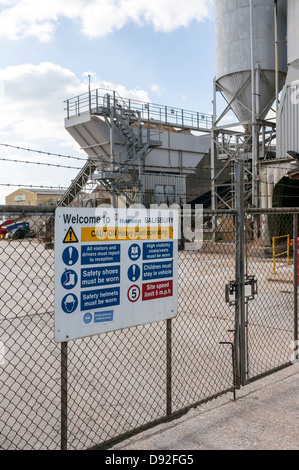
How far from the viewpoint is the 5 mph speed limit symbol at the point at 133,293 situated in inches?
160

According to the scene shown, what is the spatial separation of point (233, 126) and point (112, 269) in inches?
901

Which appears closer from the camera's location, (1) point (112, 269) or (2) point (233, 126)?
(1) point (112, 269)

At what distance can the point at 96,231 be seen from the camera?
12.3 feet

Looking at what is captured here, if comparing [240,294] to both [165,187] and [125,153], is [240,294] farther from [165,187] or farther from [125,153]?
[165,187]

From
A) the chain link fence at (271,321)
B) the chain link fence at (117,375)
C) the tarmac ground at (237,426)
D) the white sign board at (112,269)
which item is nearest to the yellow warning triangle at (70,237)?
the white sign board at (112,269)

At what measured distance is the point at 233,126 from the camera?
25250 mm

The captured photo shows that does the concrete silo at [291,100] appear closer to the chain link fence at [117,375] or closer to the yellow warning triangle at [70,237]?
the chain link fence at [117,375]

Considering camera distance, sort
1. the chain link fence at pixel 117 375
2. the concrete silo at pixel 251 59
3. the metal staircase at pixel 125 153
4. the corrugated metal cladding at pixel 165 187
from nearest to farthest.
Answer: the chain link fence at pixel 117 375, the concrete silo at pixel 251 59, the metal staircase at pixel 125 153, the corrugated metal cladding at pixel 165 187

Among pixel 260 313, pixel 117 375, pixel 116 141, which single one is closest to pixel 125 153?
pixel 116 141

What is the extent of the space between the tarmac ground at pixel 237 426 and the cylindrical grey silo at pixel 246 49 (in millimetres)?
21353

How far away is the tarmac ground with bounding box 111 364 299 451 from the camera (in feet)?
12.3

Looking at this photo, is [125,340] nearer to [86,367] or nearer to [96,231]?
[86,367]

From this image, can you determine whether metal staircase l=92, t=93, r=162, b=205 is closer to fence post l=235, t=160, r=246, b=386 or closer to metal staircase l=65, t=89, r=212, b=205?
metal staircase l=65, t=89, r=212, b=205

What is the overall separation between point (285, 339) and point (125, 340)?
8.48 ft
